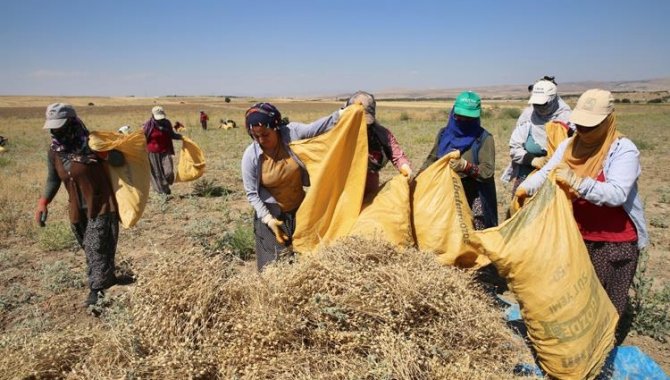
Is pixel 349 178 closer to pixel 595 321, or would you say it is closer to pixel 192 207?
pixel 595 321

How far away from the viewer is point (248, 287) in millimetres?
1839

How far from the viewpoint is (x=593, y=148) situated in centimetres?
222

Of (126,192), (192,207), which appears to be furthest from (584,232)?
(192,207)

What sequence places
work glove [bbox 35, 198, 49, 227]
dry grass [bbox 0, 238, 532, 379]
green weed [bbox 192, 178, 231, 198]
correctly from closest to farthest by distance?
dry grass [bbox 0, 238, 532, 379], work glove [bbox 35, 198, 49, 227], green weed [bbox 192, 178, 231, 198]

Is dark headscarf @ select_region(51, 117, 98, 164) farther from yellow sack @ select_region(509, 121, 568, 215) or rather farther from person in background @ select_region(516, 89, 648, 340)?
yellow sack @ select_region(509, 121, 568, 215)

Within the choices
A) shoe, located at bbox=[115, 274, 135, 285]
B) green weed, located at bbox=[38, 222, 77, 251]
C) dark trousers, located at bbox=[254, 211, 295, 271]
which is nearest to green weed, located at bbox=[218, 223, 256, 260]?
shoe, located at bbox=[115, 274, 135, 285]

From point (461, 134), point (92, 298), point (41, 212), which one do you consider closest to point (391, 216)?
point (461, 134)

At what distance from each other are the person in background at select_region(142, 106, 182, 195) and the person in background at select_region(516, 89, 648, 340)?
6213 millimetres

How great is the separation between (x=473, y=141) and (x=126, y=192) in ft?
9.64

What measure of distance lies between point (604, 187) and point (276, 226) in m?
1.88

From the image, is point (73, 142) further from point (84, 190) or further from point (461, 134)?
point (461, 134)


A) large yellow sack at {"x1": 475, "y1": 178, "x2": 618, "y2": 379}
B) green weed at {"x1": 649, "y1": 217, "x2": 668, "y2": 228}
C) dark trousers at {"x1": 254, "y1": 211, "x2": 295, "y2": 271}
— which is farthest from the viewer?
green weed at {"x1": 649, "y1": 217, "x2": 668, "y2": 228}

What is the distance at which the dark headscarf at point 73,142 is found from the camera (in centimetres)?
329

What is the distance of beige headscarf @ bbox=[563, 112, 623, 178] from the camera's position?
2145 millimetres
